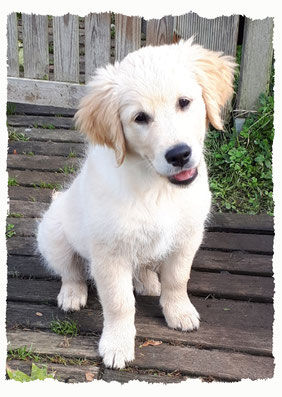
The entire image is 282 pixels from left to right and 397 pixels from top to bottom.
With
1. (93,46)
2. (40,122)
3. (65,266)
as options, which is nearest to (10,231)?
(65,266)

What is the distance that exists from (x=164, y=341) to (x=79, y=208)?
2.56ft

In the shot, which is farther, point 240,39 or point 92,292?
point 240,39

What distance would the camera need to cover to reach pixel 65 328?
2.85 meters

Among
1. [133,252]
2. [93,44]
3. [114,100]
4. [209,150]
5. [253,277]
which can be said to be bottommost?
[253,277]

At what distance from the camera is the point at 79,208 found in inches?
111

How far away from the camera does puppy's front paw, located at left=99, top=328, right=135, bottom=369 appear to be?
8.63 feet

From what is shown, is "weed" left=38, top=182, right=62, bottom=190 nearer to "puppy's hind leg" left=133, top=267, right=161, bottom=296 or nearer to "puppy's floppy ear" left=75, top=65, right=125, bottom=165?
"puppy's hind leg" left=133, top=267, right=161, bottom=296

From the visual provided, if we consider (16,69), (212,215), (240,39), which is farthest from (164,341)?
(16,69)

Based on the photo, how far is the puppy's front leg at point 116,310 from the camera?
8.45 ft

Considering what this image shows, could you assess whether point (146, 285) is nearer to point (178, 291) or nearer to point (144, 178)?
point (178, 291)

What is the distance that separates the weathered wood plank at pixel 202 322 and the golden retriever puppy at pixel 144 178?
0.21 feet

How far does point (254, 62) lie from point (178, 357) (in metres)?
2.33

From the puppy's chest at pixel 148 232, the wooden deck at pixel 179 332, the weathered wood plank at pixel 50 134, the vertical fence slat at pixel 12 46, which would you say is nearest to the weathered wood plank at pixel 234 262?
the wooden deck at pixel 179 332

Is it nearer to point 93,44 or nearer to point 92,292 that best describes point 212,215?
point 92,292
